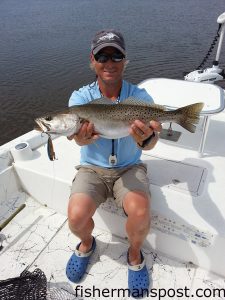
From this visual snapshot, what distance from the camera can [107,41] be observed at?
3.18 m

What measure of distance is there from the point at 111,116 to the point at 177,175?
146 centimetres

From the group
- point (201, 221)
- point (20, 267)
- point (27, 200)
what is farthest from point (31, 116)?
point (201, 221)

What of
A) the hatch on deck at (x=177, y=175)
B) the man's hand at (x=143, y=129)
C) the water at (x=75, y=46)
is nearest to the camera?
the man's hand at (x=143, y=129)

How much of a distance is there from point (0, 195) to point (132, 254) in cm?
233

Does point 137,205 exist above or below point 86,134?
below

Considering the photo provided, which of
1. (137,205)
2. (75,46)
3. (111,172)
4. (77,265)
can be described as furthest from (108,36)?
(75,46)

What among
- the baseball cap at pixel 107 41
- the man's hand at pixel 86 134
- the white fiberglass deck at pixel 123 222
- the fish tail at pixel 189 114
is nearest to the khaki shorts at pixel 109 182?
the white fiberglass deck at pixel 123 222

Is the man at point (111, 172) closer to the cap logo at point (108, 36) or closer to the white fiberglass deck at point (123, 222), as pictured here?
the cap logo at point (108, 36)

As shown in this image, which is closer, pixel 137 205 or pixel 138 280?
pixel 137 205

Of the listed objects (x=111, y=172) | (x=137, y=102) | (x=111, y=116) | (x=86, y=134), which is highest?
(x=137, y=102)

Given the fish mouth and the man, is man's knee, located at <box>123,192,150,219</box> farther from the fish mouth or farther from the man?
the fish mouth

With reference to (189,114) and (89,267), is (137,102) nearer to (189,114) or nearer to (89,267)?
(189,114)

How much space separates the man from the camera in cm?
312

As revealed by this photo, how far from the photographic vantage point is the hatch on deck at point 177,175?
3.75 meters
